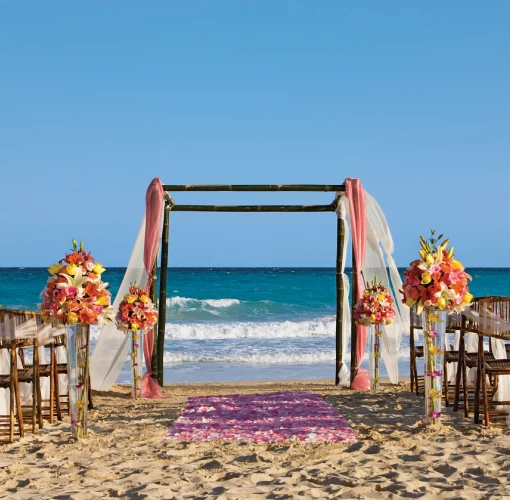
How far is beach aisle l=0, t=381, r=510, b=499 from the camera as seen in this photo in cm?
363

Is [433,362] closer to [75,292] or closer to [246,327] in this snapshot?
[75,292]

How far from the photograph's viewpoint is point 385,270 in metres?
7.98

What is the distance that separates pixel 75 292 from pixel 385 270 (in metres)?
4.17

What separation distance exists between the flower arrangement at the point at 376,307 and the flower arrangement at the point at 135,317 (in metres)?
2.27

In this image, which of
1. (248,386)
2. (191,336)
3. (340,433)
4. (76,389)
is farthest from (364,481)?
(191,336)

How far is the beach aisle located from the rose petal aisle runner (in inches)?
6.0

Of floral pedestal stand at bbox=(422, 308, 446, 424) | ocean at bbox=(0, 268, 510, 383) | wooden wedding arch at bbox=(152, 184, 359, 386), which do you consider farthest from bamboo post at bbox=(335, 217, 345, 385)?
floral pedestal stand at bbox=(422, 308, 446, 424)

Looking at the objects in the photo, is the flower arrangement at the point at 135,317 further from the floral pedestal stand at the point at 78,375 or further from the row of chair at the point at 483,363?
the row of chair at the point at 483,363

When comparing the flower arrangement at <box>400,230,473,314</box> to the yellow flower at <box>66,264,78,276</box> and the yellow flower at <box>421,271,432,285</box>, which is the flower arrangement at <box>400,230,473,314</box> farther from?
the yellow flower at <box>66,264,78,276</box>

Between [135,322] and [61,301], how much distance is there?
247 cm

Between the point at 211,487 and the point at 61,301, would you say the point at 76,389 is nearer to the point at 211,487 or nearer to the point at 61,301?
the point at 61,301

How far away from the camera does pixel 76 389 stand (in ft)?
16.6

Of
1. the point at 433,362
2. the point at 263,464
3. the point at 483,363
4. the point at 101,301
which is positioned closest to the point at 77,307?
the point at 101,301

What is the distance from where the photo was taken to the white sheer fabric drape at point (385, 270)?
7.87m
